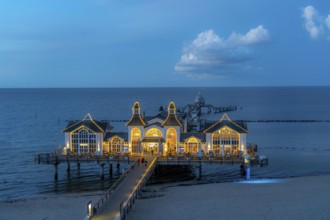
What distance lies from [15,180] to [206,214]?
88.0ft

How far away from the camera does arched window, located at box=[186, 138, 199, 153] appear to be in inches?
2127

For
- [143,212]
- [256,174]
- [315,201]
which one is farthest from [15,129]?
[315,201]

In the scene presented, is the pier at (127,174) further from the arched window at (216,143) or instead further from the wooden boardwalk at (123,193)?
the arched window at (216,143)

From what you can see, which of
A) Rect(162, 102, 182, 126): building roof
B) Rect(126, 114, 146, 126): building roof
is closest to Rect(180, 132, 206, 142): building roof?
Rect(162, 102, 182, 126): building roof

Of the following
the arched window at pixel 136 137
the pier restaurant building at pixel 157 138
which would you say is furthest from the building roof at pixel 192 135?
the arched window at pixel 136 137

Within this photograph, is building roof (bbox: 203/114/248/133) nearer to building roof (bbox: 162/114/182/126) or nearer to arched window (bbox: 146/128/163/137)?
building roof (bbox: 162/114/182/126)

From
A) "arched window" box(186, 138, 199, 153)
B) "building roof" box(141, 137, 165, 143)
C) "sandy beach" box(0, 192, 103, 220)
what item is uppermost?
"building roof" box(141, 137, 165, 143)

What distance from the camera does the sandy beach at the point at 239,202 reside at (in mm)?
34688

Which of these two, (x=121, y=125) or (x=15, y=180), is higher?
(x=121, y=125)

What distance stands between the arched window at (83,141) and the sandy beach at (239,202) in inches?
470

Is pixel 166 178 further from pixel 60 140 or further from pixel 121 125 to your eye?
pixel 121 125

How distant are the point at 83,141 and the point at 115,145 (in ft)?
13.6

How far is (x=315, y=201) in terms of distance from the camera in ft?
124

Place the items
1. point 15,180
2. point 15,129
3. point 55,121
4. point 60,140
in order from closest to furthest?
point 15,180 < point 60,140 < point 15,129 < point 55,121
